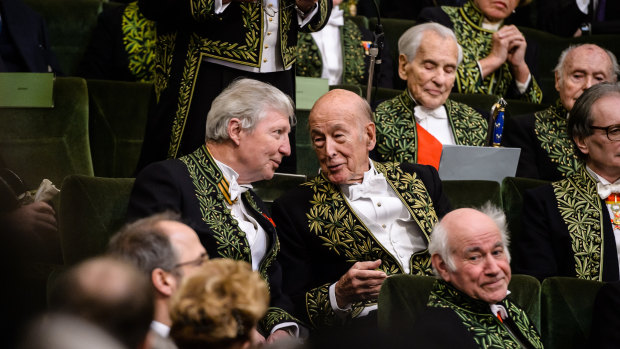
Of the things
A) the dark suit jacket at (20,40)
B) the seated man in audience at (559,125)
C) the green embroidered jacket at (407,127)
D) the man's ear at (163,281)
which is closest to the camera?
the man's ear at (163,281)

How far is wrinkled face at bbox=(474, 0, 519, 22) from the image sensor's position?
14.4 ft

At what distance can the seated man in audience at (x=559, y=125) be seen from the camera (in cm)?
372

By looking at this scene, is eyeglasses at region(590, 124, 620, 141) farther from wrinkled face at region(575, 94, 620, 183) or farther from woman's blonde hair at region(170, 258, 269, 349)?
woman's blonde hair at region(170, 258, 269, 349)

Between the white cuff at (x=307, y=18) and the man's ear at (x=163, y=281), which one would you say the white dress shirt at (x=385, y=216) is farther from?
the man's ear at (x=163, y=281)

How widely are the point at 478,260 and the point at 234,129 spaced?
80 cm

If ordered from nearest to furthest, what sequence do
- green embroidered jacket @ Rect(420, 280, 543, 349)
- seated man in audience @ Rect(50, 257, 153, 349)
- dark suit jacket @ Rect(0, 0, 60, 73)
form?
1. seated man in audience @ Rect(50, 257, 153, 349)
2. green embroidered jacket @ Rect(420, 280, 543, 349)
3. dark suit jacket @ Rect(0, 0, 60, 73)

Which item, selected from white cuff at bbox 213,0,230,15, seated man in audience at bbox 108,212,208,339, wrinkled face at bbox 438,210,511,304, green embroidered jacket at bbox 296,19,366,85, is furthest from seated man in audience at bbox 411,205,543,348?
green embroidered jacket at bbox 296,19,366,85

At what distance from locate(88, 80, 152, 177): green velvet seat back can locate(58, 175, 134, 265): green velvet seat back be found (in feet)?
4.15

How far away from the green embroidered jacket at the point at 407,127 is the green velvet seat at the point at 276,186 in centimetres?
51

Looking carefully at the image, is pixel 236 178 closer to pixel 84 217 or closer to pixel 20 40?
pixel 84 217

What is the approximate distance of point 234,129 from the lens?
8.93 feet

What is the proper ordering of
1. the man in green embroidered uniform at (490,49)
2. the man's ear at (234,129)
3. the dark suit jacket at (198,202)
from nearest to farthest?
the dark suit jacket at (198,202) → the man's ear at (234,129) → the man in green embroidered uniform at (490,49)

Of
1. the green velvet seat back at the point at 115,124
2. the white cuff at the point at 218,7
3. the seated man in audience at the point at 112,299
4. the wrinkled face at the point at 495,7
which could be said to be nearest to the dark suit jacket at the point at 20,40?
the green velvet seat back at the point at 115,124

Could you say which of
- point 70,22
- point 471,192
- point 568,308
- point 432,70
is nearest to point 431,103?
point 432,70
